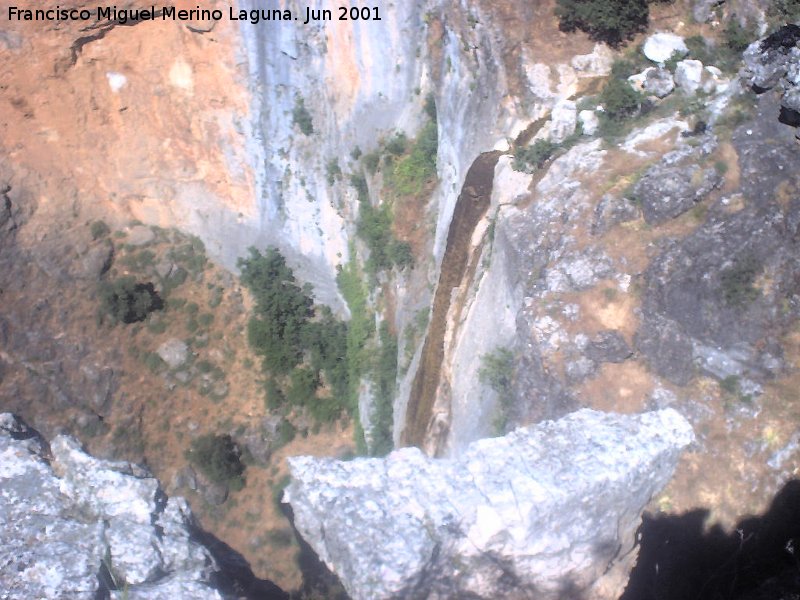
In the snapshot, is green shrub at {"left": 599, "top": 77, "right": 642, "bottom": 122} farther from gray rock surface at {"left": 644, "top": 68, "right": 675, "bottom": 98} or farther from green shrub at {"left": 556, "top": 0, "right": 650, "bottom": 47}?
green shrub at {"left": 556, "top": 0, "right": 650, "bottom": 47}

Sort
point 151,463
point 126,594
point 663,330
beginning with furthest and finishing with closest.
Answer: point 151,463, point 663,330, point 126,594

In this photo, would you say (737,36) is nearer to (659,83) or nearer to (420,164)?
(659,83)

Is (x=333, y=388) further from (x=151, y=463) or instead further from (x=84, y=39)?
(x=84, y=39)

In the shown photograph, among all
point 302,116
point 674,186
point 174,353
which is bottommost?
point 174,353

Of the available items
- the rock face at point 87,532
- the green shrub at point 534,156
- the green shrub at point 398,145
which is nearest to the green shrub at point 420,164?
the green shrub at point 398,145

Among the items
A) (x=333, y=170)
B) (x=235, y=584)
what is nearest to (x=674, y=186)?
(x=333, y=170)

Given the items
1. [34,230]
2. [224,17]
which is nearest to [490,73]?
[224,17]
